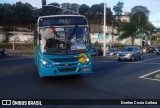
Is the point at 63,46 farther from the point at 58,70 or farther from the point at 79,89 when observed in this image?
the point at 79,89

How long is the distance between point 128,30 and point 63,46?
286 feet

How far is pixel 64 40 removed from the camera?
43.9 feet

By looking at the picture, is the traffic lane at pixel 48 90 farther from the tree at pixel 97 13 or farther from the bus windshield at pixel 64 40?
the tree at pixel 97 13

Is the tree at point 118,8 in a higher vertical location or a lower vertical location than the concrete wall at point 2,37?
higher

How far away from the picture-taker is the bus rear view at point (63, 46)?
515 inches

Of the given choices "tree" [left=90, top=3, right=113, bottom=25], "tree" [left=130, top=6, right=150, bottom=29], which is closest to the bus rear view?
"tree" [left=130, top=6, right=150, bottom=29]

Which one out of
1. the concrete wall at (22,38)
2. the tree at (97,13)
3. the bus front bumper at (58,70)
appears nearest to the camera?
the bus front bumper at (58,70)

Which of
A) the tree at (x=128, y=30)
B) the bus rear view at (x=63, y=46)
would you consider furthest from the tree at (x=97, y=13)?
the bus rear view at (x=63, y=46)

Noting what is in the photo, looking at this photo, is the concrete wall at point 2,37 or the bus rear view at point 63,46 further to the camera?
the concrete wall at point 2,37

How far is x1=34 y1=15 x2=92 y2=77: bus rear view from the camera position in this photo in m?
13.1

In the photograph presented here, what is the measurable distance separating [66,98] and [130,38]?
322 ft

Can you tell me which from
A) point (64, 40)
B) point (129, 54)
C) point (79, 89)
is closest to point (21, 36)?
point (129, 54)

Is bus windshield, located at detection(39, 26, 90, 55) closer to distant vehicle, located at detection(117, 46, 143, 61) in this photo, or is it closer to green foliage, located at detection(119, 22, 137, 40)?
distant vehicle, located at detection(117, 46, 143, 61)

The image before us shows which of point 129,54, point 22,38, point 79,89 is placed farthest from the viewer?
point 22,38
